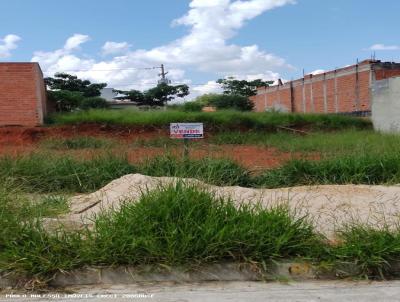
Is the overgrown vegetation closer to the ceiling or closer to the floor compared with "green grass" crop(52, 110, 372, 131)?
closer to the floor

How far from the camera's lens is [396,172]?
706 cm

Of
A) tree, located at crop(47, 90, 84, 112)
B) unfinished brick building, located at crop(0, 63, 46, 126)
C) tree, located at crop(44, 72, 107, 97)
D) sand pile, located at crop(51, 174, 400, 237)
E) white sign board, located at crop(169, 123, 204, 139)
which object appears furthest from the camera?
tree, located at crop(44, 72, 107, 97)

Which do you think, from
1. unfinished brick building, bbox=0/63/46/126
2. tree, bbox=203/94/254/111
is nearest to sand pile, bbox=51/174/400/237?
unfinished brick building, bbox=0/63/46/126

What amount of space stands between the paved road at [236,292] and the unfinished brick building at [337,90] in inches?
728

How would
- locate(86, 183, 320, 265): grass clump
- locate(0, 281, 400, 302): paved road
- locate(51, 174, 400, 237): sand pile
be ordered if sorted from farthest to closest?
locate(51, 174, 400, 237): sand pile → locate(86, 183, 320, 265): grass clump → locate(0, 281, 400, 302): paved road

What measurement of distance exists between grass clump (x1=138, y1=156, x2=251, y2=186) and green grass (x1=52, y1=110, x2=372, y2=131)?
1058cm

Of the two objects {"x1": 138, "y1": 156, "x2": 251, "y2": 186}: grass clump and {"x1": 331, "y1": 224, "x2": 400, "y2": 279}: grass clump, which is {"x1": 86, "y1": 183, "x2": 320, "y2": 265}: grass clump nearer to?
{"x1": 331, "y1": 224, "x2": 400, "y2": 279}: grass clump

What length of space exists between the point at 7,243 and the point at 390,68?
21.4 meters

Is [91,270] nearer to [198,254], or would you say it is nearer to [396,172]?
[198,254]

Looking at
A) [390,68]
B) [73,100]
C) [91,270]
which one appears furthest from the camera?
[73,100]

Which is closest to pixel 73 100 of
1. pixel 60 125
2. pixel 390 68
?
pixel 60 125

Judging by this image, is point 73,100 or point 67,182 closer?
point 67,182

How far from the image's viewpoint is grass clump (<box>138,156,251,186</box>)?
666 cm

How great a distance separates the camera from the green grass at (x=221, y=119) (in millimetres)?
17984
